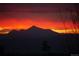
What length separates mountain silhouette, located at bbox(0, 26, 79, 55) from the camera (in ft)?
8.28

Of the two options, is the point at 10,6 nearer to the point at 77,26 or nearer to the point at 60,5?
the point at 60,5

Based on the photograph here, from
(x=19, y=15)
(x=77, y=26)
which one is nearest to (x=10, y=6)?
(x=19, y=15)

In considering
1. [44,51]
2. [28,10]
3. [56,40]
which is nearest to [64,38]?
[56,40]

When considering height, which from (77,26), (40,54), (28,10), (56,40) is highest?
(28,10)

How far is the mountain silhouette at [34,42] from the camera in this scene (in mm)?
2523

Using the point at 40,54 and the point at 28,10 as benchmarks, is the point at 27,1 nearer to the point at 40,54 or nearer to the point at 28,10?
the point at 28,10

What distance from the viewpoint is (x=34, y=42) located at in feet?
8.32

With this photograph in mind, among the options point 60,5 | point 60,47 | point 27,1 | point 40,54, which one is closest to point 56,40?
point 60,47

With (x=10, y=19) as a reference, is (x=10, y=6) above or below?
above

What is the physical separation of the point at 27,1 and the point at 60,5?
0.41 metres

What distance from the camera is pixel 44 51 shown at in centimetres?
252

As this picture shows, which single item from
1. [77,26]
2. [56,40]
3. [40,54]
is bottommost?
[40,54]

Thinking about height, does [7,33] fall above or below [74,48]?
above

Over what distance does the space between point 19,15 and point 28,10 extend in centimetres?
13
